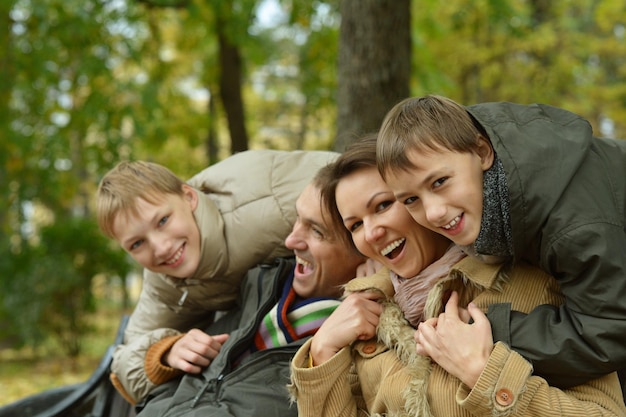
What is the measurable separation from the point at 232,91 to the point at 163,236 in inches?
295

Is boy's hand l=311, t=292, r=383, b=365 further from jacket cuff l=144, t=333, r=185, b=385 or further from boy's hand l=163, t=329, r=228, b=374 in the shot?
jacket cuff l=144, t=333, r=185, b=385

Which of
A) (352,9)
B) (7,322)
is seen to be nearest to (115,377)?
(352,9)

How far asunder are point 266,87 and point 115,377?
57.1 feet

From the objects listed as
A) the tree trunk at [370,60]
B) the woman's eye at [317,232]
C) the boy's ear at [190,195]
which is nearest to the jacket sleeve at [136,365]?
the boy's ear at [190,195]

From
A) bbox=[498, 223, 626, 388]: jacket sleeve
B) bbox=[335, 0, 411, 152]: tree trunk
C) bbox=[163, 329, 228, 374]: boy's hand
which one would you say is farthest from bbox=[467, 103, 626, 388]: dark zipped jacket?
bbox=[335, 0, 411, 152]: tree trunk

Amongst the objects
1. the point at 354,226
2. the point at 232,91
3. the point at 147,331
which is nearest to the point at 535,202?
the point at 354,226

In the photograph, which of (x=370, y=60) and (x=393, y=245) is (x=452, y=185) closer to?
(x=393, y=245)

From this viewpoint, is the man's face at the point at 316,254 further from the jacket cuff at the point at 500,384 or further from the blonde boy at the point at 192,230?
the jacket cuff at the point at 500,384

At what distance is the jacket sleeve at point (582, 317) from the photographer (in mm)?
2000

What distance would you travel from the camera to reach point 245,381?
112 inches

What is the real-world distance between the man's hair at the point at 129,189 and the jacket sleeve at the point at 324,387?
3.80 ft

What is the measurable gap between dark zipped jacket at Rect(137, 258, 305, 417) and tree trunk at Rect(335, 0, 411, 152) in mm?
1927

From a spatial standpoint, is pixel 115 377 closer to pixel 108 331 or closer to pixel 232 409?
pixel 232 409

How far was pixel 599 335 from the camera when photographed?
204cm
